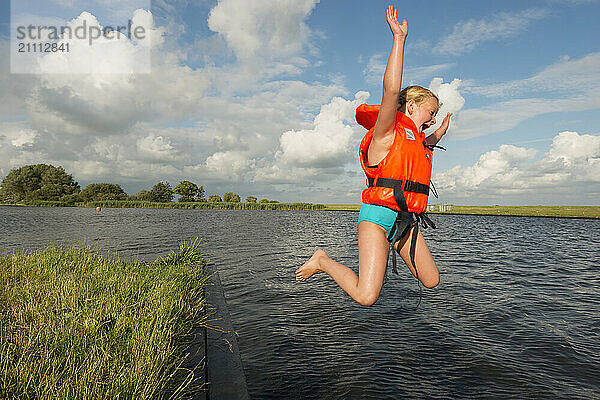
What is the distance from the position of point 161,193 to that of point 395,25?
5025 inches

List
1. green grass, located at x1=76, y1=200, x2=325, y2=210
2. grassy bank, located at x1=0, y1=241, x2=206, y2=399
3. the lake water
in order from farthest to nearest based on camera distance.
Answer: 1. green grass, located at x1=76, y1=200, x2=325, y2=210
2. the lake water
3. grassy bank, located at x1=0, y1=241, x2=206, y2=399

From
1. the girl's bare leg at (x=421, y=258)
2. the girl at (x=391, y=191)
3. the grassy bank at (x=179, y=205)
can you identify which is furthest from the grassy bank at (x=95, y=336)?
the grassy bank at (x=179, y=205)

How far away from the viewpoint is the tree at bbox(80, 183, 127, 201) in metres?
108

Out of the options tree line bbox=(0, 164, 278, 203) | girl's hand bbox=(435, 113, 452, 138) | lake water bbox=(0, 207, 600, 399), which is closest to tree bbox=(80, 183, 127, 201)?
tree line bbox=(0, 164, 278, 203)

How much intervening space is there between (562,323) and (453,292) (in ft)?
10.4

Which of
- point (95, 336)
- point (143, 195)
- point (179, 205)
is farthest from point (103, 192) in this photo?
point (95, 336)

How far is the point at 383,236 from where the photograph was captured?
14.5ft

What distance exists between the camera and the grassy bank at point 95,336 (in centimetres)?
329

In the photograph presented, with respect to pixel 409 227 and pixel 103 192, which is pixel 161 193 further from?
pixel 409 227

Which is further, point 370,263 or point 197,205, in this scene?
point 197,205

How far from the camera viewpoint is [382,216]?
4.43m

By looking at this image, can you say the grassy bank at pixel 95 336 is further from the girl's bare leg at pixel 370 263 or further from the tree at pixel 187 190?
the tree at pixel 187 190

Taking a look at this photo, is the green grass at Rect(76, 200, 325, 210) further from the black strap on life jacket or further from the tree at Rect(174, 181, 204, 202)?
the black strap on life jacket

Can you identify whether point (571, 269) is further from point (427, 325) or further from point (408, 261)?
point (408, 261)
